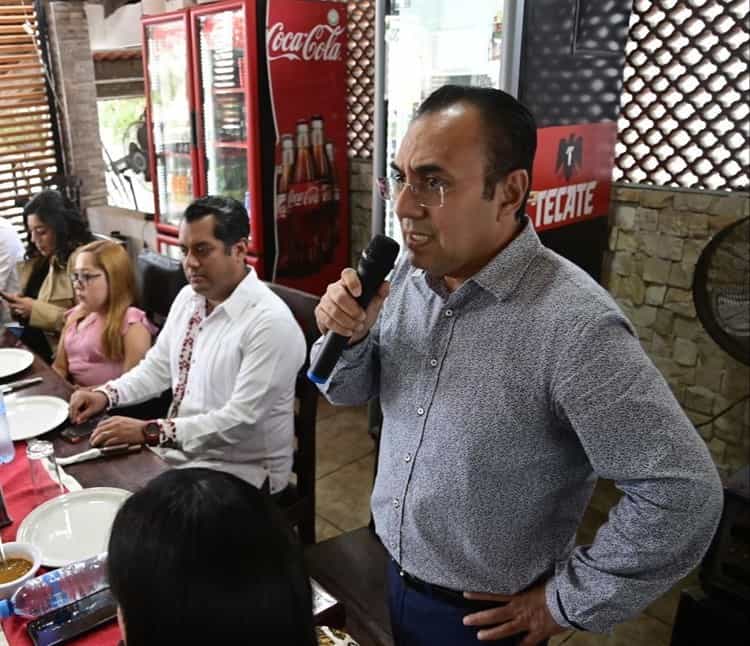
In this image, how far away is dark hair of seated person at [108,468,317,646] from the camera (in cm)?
68

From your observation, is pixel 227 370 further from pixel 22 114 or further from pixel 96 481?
pixel 22 114

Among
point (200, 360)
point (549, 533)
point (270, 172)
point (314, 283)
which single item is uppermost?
point (270, 172)

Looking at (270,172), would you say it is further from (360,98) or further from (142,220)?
(142,220)

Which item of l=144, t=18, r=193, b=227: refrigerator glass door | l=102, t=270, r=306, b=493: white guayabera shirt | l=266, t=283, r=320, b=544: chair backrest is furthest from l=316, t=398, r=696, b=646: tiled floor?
l=144, t=18, r=193, b=227: refrigerator glass door

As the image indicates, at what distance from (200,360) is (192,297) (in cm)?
27

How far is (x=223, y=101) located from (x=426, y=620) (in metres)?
3.29

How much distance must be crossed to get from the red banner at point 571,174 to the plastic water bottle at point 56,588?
180cm

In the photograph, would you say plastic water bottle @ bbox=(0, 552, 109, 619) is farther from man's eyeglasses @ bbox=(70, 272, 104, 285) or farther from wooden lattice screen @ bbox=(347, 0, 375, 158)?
wooden lattice screen @ bbox=(347, 0, 375, 158)

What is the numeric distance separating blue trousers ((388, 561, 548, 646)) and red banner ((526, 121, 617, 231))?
4.96ft

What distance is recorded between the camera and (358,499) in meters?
3.00

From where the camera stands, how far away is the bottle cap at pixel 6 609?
113cm

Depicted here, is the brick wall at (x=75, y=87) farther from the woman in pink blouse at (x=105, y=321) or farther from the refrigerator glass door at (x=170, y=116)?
the woman in pink blouse at (x=105, y=321)

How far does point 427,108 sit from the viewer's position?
105cm

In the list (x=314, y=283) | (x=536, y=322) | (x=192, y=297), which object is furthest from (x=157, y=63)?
(x=536, y=322)
